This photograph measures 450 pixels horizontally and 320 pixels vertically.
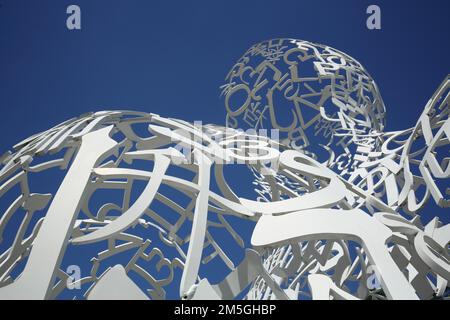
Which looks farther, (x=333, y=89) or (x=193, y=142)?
(x=333, y=89)

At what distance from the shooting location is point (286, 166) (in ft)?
10.5

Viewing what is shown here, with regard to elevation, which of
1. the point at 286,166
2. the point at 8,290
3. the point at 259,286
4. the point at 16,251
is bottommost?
the point at 259,286

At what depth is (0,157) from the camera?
10.7ft

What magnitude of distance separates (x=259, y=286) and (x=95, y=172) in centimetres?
341

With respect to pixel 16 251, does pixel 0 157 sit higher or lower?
higher
